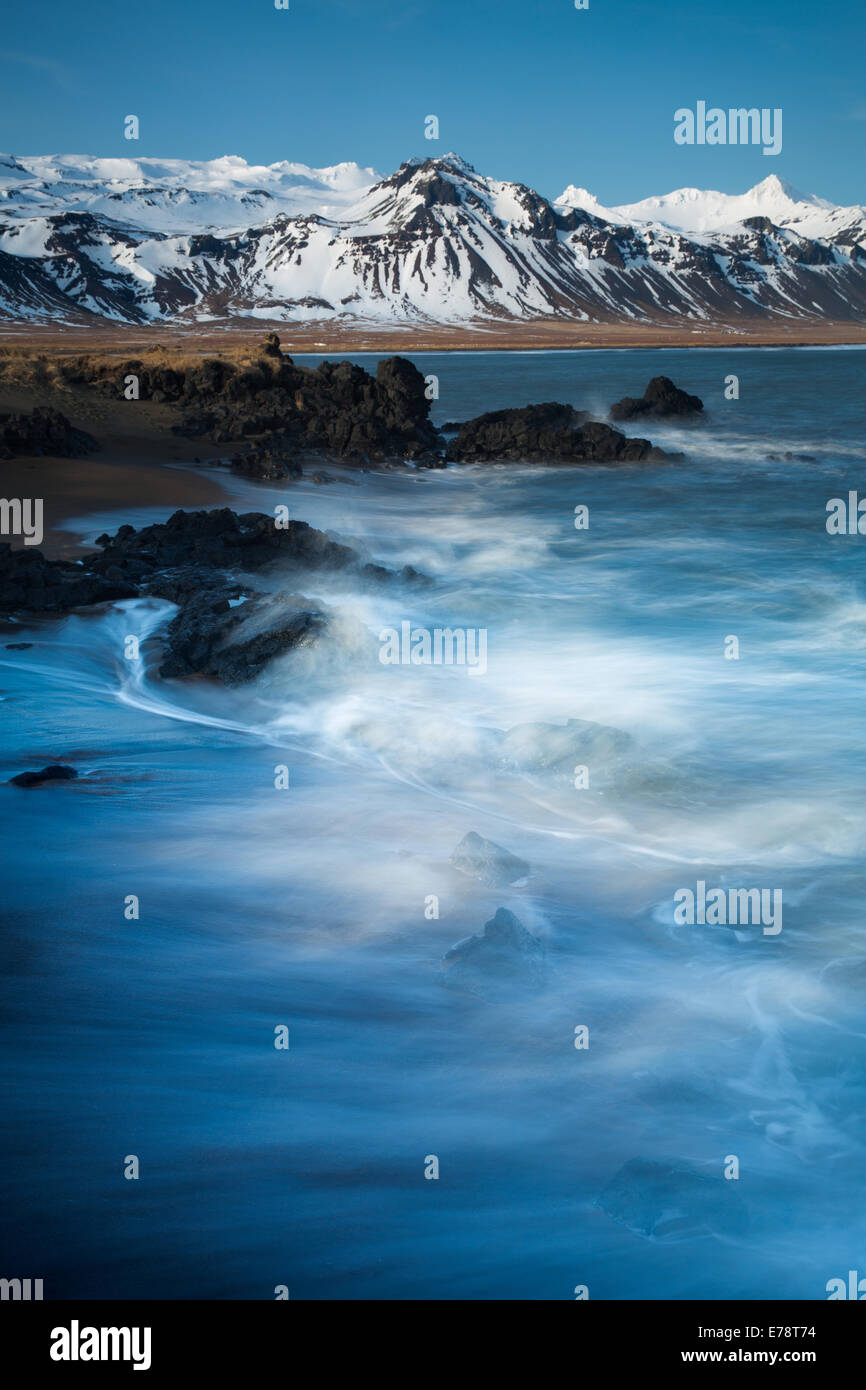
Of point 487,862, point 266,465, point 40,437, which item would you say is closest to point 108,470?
point 40,437

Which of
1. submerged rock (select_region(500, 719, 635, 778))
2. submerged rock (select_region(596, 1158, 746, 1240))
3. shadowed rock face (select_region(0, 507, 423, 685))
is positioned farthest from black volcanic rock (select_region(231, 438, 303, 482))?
submerged rock (select_region(596, 1158, 746, 1240))

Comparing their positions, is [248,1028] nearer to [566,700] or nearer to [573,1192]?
[573,1192]

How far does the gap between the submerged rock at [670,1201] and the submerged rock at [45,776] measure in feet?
16.5

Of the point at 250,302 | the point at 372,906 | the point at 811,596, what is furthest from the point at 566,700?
the point at 250,302

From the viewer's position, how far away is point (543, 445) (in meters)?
27.4

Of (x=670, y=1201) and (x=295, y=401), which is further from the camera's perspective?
(x=295, y=401)

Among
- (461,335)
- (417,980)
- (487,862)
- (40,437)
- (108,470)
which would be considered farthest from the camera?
(461,335)

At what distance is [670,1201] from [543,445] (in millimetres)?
24967

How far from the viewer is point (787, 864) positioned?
7035 millimetres

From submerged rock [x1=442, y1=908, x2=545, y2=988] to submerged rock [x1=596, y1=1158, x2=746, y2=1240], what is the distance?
1352 mm

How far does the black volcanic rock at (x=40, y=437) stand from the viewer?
1820 centimetres

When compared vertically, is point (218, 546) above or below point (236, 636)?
above

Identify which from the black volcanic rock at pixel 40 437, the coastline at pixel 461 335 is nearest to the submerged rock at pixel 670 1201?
the black volcanic rock at pixel 40 437

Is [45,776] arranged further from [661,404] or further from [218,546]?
[661,404]
